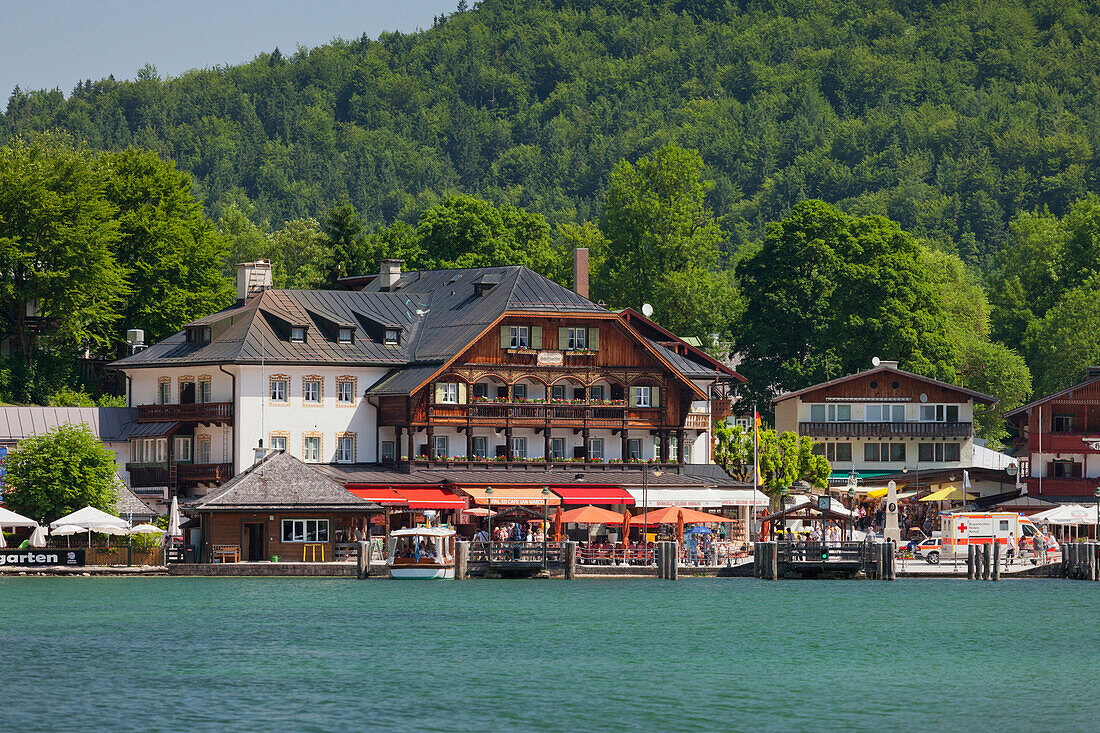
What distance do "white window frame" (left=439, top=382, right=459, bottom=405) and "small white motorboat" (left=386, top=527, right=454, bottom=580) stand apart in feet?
33.2

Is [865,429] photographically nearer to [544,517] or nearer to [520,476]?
[520,476]

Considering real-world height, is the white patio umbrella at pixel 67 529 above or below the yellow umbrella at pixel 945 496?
below

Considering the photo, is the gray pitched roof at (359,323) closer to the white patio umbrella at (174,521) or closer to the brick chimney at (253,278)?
the brick chimney at (253,278)

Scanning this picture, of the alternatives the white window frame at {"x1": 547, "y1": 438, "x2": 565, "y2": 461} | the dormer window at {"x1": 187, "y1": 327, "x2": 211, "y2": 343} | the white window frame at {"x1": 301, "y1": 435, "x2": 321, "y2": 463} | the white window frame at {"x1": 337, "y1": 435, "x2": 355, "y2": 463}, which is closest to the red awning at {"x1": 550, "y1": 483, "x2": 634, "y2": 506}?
the white window frame at {"x1": 547, "y1": 438, "x2": 565, "y2": 461}

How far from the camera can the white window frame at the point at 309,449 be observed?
94688mm

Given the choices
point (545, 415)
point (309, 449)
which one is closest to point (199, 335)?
point (309, 449)

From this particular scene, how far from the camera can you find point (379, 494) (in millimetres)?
90500

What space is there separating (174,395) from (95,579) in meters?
13.5

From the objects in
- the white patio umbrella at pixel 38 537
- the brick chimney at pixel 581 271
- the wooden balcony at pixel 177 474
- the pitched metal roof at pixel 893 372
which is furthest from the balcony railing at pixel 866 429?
the white patio umbrella at pixel 38 537

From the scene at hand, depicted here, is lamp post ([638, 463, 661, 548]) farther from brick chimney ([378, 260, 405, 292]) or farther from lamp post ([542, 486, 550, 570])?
brick chimney ([378, 260, 405, 292])

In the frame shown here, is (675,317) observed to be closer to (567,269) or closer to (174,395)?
(567,269)

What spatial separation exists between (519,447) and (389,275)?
14.7m

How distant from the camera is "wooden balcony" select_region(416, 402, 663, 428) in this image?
9481 cm

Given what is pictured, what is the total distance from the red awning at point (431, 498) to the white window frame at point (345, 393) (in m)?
6.30
